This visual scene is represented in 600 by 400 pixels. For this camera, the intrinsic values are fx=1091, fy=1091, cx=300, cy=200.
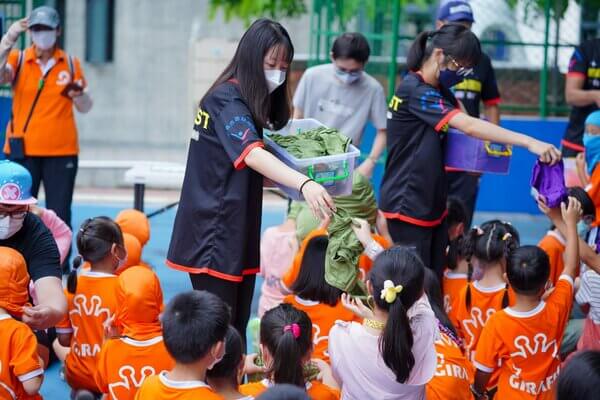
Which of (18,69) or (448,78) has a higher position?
(448,78)

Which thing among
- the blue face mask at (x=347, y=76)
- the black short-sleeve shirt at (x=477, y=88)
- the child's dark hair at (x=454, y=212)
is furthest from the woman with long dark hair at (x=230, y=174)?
the black short-sleeve shirt at (x=477, y=88)

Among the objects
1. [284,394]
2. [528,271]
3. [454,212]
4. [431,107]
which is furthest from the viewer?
[454,212]

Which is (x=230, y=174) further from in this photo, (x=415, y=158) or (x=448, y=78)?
(x=448, y=78)

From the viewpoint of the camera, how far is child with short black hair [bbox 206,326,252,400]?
389 centimetres

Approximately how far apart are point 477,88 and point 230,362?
3.83 m

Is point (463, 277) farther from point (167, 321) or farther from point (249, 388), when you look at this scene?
point (167, 321)

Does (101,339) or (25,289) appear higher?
(25,289)

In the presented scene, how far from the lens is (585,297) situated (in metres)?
5.23

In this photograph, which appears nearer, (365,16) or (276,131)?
(276,131)

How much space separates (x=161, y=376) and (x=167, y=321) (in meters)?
0.19

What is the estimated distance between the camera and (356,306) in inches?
177

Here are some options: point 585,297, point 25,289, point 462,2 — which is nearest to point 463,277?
point 585,297

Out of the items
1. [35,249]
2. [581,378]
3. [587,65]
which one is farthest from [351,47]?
[581,378]

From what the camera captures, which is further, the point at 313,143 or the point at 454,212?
the point at 454,212
